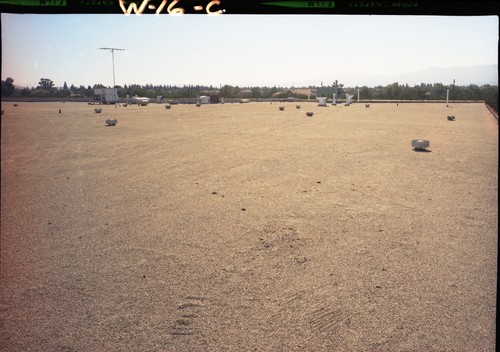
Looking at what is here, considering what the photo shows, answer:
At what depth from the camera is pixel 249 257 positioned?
6.51 meters

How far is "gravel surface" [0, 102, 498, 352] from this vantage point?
452 cm

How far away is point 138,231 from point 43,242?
1607 mm

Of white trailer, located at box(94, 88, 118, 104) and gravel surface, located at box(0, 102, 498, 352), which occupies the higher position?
white trailer, located at box(94, 88, 118, 104)

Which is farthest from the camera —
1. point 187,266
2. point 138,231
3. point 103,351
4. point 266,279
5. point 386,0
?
point 138,231

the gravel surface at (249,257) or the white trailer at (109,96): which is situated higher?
the white trailer at (109,96)

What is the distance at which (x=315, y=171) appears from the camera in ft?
42.6

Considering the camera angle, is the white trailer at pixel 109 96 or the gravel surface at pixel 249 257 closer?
the gravel surface at pixel 249 257

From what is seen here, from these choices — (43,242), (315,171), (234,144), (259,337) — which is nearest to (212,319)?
(259,337)

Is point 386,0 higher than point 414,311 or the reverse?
higher

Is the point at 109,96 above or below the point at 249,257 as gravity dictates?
above

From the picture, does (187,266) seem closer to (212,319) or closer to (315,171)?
(212,319)

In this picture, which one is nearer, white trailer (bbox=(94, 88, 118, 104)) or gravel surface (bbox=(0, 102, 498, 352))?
gravel surface (bbox=(0, 102, 498, 352))

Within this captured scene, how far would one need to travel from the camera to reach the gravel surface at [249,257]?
4.52m

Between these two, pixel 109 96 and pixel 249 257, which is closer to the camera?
pixel 249 257
